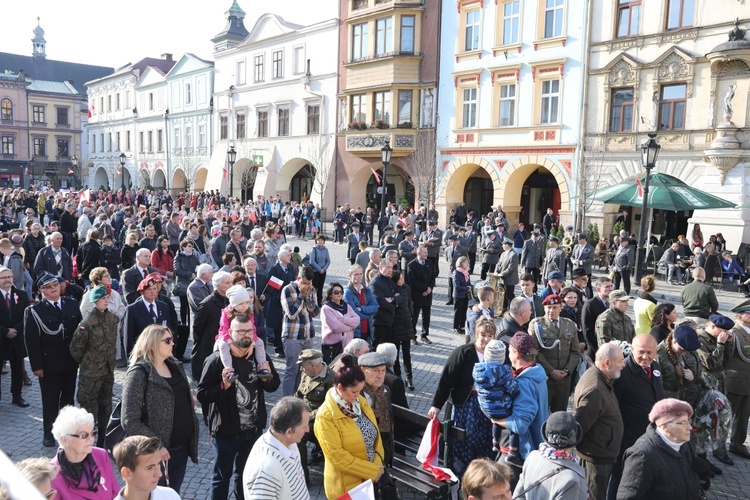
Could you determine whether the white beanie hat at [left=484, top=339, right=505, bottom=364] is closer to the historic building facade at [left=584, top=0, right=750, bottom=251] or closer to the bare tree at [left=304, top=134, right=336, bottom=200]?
the historic building facade at [left=584, top=0, right=750, bottom=251]

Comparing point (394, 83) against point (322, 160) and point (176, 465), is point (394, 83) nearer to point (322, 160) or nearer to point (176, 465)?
point (322, 160)

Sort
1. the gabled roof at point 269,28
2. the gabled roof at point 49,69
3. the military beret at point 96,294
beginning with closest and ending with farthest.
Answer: the military beret at point 96,294
the gabled roof at point 269,28
the gabled roof at point 49,69

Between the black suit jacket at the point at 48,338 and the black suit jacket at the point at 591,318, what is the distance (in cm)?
650

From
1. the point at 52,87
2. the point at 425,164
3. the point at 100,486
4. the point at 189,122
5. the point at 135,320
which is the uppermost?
the point at 52,87

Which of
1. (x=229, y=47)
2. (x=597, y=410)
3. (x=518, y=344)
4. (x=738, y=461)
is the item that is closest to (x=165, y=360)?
(x=518, y=344)

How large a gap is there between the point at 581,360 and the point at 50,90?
253 feet

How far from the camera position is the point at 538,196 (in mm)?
31438

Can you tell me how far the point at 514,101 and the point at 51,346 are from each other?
24628mm

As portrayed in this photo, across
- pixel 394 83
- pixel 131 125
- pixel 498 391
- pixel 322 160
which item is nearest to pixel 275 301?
pixel 498 391

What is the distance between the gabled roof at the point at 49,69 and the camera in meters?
73.6

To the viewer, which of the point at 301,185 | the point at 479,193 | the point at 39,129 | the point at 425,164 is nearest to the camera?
the point at 425,164

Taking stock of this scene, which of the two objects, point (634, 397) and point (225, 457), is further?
point (634, 397)

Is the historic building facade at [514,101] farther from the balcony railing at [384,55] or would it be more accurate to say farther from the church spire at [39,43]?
the church spire at [39,43]

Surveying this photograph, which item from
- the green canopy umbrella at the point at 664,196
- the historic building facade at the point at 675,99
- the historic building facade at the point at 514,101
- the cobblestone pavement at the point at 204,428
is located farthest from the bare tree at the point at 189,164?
the cobblestone pavement at the point at 204,428
